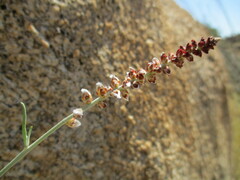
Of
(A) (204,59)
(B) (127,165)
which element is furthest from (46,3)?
(A) (204,59)

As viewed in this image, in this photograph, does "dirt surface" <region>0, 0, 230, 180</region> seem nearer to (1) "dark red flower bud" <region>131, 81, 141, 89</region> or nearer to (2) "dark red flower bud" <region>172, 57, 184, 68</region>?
(1) "dark red flower bud" <region>131, 81, 141, 89</region>

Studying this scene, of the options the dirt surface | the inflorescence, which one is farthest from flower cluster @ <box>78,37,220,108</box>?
the dirt surface

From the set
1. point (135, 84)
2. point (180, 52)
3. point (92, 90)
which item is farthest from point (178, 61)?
point (92, 90)

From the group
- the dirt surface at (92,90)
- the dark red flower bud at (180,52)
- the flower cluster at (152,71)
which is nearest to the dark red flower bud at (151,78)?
the flower cluster at (152,71)

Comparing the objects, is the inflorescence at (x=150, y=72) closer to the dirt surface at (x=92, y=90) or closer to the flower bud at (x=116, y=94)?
the flower bud at (x=116, y=94)

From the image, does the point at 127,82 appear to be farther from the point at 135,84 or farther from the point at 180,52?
→ the point at 180,52

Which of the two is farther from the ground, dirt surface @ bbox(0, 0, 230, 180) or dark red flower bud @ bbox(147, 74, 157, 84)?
dirt surface @ bbox(0, 0, 230, 180)

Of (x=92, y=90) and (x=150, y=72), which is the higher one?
(x=92, y=90)

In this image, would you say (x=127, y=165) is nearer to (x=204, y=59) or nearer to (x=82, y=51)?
(x=82, y=51)

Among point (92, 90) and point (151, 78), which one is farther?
point (92, 90)
